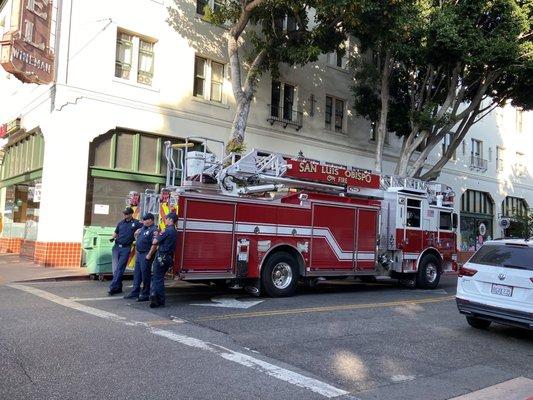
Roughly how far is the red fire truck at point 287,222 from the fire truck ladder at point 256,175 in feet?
0.07

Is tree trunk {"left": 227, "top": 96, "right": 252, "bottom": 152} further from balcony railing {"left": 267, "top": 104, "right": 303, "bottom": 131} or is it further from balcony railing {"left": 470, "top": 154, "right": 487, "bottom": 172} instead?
balcony railing {"left": 470, "top": 154, "right": 487, "bottom": 172}

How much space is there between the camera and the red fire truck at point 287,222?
420 inches

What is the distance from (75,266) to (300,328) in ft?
33.6

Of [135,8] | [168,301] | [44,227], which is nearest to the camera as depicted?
[168,301]

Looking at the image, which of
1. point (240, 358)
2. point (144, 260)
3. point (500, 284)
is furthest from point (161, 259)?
point (500, 284)

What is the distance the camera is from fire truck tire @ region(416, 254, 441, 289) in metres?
15.0

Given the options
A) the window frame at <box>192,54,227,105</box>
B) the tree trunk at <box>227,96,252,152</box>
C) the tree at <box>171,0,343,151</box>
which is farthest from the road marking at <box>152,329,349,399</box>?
the window frame at <box>192,54,227,105</box>

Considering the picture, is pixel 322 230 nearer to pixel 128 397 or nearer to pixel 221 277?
pixel 221 277

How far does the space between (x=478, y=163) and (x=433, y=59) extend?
1486 cm

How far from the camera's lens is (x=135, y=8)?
59.0 feet

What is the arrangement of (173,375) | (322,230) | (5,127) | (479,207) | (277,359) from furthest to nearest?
(479,207), (5,127), (322,230), (277,359), (173,375)

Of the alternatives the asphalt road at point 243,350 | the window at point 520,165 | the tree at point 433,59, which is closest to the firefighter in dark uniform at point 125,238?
the asphalt road at point 243,350

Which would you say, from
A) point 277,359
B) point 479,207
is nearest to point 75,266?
point 277,359

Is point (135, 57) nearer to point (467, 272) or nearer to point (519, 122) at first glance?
point (467, 272)
